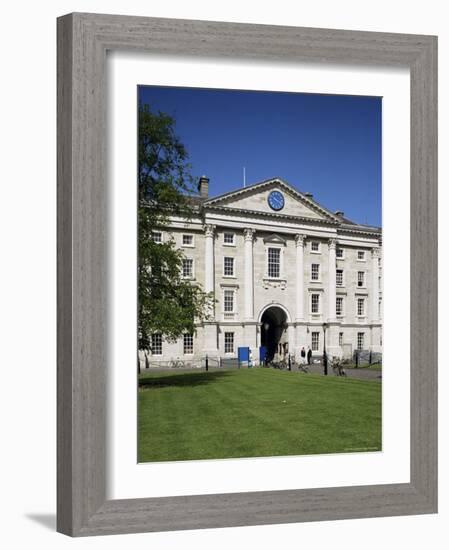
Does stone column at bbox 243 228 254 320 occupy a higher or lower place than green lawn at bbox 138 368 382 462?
higher

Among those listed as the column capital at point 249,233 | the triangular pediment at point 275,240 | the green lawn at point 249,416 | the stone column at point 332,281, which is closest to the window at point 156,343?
the green lawn at point 249,416

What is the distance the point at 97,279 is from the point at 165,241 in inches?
65.9

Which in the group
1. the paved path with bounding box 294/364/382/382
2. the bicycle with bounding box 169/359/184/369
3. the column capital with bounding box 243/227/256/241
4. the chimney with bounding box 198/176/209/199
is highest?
the chimney with bounding box 198/176/209/199

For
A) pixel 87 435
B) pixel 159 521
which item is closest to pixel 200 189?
pixel 87 435

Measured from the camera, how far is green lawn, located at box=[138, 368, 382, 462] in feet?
27.9

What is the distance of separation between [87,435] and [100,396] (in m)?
0.48

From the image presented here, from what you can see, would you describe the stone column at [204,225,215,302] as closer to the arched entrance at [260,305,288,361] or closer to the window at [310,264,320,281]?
the arched entrance at [260,305,288,361]

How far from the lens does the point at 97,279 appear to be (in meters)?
7.98

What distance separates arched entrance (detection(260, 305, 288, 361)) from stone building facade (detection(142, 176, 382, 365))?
16 mm

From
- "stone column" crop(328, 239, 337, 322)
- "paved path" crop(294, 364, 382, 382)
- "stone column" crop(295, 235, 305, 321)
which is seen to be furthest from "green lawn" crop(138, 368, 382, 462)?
"stone column" crop(328, 239, 337, 322)

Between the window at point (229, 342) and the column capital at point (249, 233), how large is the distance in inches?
58.6

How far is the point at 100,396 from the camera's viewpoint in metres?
7.96

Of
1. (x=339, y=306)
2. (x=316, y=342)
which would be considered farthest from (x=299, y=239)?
(x=316, y=342)

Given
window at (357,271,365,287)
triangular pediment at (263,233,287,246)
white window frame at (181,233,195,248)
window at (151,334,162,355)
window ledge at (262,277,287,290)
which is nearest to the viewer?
window at (151,334,162,355)
